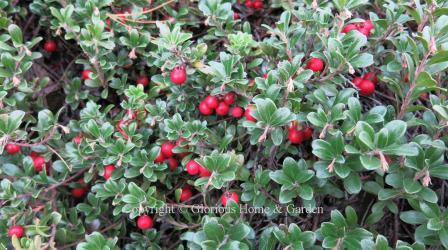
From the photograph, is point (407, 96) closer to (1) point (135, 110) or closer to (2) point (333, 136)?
(2) point (333, 136)

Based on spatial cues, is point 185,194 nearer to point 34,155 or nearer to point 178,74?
point 178,74

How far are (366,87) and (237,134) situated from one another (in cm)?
66

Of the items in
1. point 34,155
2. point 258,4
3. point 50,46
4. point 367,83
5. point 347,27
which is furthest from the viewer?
point 50,46

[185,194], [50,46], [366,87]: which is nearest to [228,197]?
[185,194]

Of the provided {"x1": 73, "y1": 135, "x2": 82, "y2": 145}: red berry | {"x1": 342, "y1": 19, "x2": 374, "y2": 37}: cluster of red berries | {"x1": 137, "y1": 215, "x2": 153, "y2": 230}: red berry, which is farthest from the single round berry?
{"x1": 137, "y1": 215, "x2": 153, "y2": 230}: red berry

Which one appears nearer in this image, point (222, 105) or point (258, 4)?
point (222, 105)

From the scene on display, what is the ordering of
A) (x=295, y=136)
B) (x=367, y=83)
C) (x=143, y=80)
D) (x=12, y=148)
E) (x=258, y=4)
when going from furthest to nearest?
1. (x=258, y=4)
2. (x=143, y=80)
3. (x=12, y=148)
4. (x=367, y=83)
5. (x=295, y=136)

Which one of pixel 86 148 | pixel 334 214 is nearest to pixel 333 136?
pixel 334 214

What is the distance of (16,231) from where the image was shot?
2152mm

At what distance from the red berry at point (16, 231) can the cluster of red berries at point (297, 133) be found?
1.34 m

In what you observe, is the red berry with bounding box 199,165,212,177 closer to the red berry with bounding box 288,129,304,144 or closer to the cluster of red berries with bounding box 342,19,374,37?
the red berry with bounding box 288,129,304,144

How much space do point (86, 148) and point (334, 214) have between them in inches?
46.6

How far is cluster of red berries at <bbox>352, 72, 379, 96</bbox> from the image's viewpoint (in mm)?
2154

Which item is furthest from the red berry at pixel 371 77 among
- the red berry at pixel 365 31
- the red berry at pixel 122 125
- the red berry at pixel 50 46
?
the red berry at pixel 50 46
